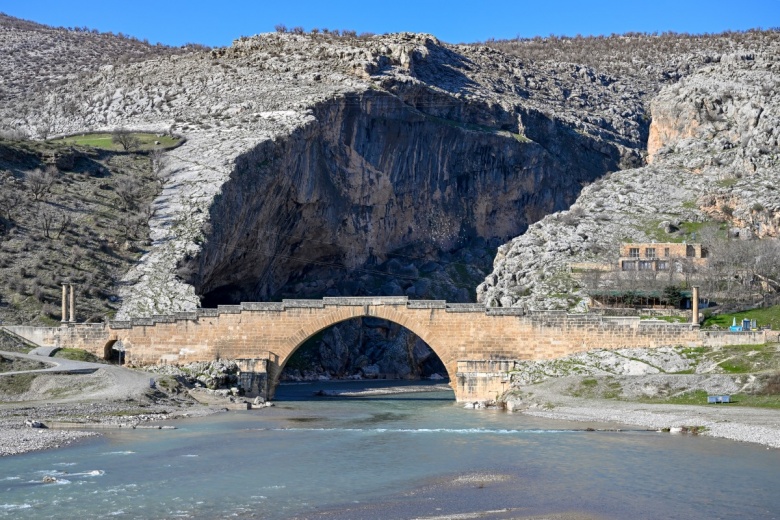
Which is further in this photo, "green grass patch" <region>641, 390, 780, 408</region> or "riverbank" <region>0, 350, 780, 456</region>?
"green grass patch" <region>641, 390, 780, 408</region>

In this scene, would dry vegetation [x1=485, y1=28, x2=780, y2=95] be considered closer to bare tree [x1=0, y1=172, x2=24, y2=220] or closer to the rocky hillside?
the rocky hillside

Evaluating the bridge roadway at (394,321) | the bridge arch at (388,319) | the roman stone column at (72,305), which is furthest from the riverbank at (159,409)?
the roman stone column at (72,305)

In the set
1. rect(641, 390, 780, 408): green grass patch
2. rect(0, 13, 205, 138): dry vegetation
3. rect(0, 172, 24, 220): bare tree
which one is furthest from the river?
rect(0, 13, 205, 138): dry vegetation

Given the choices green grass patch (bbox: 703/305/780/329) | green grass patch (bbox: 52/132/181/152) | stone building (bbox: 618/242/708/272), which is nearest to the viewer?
green grass patch (bbox: 703/305/780/329)

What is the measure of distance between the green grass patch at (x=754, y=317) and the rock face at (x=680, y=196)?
964 cm

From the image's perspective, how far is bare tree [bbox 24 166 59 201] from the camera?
324 ft

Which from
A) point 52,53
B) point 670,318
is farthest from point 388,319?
point 52,53

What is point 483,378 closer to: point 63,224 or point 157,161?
point 63,224

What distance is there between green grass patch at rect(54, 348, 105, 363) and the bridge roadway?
1201 mm

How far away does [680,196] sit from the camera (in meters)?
98.6

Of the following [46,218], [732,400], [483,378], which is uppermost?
[46,218]

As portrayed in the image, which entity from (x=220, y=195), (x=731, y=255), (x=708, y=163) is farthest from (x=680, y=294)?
(x=220, y=195)

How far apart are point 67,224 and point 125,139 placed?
72.5 feet

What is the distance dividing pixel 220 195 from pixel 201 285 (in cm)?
838
